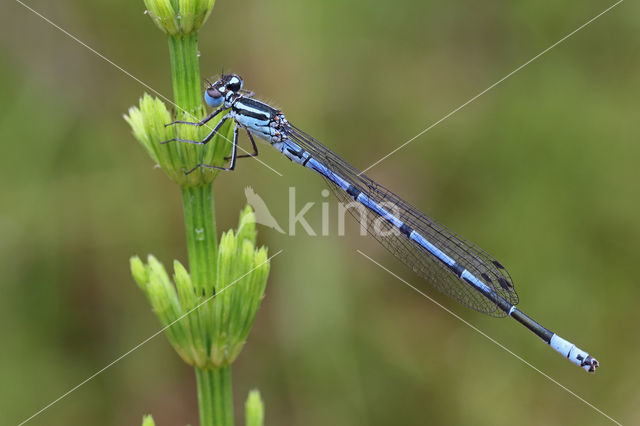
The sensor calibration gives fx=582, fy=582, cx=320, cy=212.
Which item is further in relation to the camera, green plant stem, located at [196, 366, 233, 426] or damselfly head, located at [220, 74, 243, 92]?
damselfly head, located at [220, 74, 243, 92]

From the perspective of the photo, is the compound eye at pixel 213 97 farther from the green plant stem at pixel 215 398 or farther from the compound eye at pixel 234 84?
the green plant stem at pixel 215 398

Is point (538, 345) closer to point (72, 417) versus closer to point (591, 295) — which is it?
point (591, 295)

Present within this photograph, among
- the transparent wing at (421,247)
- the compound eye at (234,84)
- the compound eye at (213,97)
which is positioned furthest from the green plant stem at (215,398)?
the transparent wing at (421,247)

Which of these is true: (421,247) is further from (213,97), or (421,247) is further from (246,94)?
(213,97)

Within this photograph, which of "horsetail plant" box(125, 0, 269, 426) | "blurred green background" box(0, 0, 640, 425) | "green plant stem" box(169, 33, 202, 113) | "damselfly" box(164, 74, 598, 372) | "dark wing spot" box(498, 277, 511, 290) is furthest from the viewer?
"blurred green background" box(0, 0, 640, 425)

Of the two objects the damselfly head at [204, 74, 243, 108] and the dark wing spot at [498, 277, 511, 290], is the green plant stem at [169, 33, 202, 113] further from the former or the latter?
the dark wing spot at [498, 277, 511, 290]

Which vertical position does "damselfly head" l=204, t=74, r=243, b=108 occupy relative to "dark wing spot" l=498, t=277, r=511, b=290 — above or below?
above

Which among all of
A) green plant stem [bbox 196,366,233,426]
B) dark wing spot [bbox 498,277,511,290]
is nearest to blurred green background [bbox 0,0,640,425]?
dark wing spot [bbox 498,277,511,290]
